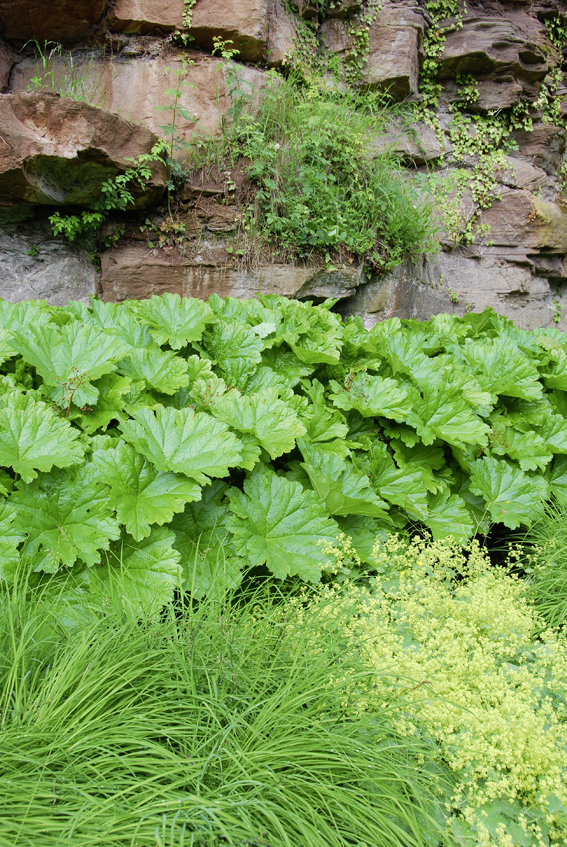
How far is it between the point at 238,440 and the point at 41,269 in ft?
14.1

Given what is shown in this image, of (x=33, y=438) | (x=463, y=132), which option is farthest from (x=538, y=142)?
(x=33, y=438)

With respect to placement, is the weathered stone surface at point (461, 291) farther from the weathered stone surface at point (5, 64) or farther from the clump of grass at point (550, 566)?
the weathered stone surface at point (5, 64)

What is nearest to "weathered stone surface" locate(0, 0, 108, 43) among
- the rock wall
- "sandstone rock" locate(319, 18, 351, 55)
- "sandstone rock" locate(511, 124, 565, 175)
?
the rock wall

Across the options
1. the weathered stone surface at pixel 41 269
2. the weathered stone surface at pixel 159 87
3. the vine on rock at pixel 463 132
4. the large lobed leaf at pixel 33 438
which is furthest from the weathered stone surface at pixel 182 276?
the large lobed leaf at pixel 33 438

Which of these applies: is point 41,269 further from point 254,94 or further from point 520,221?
point 520,221

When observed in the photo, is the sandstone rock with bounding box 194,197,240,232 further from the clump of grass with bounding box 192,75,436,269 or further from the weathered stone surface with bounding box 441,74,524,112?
the weathered stone surface with bounding box 441,74,524,112

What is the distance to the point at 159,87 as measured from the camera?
19.9 feet

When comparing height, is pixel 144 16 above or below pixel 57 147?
above

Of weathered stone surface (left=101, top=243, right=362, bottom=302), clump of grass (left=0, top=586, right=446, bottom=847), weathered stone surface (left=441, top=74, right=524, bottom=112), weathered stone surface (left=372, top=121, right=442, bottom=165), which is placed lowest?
weathered stone surface (left=101, top=243, right=362, bottom=302)

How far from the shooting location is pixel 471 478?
9.06ft

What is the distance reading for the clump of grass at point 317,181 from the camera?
5.61 m

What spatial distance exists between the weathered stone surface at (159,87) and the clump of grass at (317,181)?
36cm

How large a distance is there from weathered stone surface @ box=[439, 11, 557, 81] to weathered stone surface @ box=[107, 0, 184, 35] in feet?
12.5

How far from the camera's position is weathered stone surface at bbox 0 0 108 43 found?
5402mm
